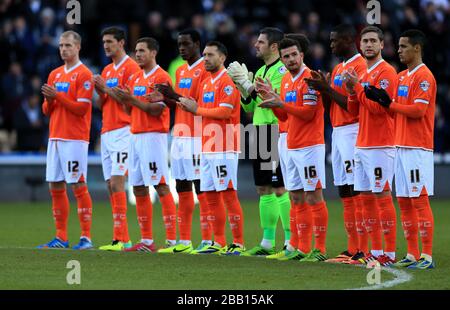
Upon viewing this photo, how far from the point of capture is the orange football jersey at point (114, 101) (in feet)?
49.6

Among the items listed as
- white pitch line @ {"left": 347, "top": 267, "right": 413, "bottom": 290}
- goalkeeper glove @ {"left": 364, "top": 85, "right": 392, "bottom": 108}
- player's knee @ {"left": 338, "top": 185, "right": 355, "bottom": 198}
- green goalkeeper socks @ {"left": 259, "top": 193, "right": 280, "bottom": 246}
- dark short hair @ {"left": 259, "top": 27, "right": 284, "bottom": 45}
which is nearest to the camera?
white pitch line @ {"left": 347, "top": 267, "right": 413, "bottom": 290}

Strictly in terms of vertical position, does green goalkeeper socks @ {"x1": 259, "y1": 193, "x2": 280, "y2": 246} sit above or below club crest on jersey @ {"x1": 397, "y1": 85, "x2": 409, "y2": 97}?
below

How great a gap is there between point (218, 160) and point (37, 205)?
1005cm

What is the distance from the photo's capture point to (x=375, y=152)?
41.8 ft

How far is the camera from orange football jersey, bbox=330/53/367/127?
13203mm

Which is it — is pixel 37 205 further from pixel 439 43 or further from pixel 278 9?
pixel 439 43

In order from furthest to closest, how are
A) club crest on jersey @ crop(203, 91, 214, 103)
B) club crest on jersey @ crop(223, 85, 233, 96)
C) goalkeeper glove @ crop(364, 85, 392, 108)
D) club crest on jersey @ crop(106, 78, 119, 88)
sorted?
club crest on jersey @ crop(106, 78, 119, 88), club crest on jersey @ crop(203, 91, 214, 103), club crest on jersey @ crop(223, 85, 233, 96), goalkeeper glove @ crop(364, 85, 392, 108)

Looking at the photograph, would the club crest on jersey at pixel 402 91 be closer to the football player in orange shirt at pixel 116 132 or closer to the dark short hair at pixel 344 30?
the dark short hair at pixel 344 30

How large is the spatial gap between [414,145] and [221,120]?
2.80 metres

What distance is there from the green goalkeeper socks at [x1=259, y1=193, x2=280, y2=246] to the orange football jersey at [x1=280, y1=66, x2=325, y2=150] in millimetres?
1410

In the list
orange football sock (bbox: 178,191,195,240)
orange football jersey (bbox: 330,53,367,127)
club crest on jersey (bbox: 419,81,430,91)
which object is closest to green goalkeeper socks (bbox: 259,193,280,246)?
orange football sock (bbox: 178,191,195,240)

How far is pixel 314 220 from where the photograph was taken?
13.3 m

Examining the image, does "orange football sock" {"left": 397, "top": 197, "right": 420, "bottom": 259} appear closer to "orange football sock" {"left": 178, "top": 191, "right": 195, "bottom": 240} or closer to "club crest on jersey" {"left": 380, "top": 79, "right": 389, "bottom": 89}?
"club crest on jersey" {"left": 380, "top": 79, "right": 389, "bottom": 89}

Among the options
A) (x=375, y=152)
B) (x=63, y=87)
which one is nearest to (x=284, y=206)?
Result: (x=375, y=152)
